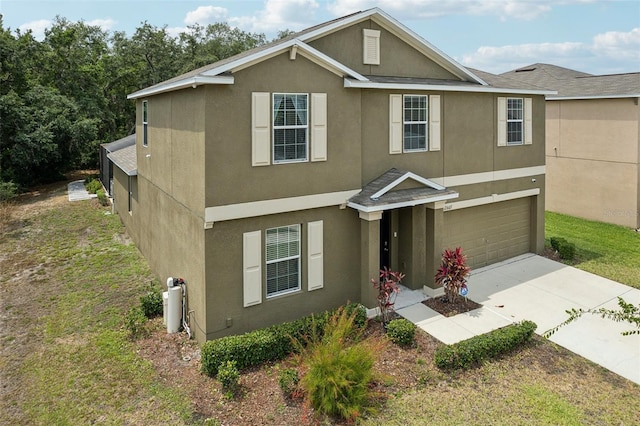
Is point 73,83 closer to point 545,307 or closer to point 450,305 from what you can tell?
point 450,305

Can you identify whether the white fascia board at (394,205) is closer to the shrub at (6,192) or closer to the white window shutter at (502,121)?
the white window shutter at (502,121)

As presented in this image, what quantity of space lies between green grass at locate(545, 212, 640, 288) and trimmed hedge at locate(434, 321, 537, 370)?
608cm

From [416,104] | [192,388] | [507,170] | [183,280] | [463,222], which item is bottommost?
[192,388]

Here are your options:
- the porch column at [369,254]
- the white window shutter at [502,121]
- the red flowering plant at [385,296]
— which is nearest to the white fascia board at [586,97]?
the white window shutter at [502,121]

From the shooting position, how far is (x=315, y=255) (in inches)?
420

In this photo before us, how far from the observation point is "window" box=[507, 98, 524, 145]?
14750 millimetres

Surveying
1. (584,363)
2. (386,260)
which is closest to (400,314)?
(386,260)

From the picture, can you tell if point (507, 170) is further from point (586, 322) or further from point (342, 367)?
point (342, 367)

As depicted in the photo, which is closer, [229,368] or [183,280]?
[229,368]

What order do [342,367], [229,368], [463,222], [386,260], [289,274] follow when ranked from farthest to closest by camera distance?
[463,222] → [386,260] → [289,274] → [229,368] → [342,367]

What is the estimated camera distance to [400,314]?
1133 centimetres

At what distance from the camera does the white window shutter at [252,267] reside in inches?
383

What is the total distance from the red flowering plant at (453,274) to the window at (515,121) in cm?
549

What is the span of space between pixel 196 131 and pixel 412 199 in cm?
549
